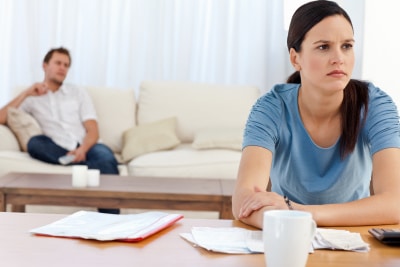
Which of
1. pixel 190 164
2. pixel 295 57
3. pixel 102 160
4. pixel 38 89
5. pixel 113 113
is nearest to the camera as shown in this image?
pixel 295 57

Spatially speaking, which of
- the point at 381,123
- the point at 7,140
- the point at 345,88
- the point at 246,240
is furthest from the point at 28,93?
the point at 246,240

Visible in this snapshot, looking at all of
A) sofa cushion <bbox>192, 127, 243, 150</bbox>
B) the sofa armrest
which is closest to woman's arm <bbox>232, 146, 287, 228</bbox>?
sofa cushion <bbox>192, 127, 243, 150</bbox>

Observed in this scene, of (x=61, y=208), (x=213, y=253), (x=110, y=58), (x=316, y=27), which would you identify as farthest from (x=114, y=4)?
(x=213, y=253)

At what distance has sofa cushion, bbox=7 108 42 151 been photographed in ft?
13.2

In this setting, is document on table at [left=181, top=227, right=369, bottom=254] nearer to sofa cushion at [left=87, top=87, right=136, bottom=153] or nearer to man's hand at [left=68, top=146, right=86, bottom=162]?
man's hand at [left=68, top=146, right=86, bottom=162]

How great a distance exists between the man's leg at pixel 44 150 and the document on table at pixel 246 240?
8.78 feet

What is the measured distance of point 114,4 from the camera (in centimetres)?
505

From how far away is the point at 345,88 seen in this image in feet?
5.98

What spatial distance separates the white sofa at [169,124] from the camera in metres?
3.95

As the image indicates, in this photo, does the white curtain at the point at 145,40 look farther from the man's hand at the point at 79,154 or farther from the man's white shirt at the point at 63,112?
the man's hand at the point at 79,154

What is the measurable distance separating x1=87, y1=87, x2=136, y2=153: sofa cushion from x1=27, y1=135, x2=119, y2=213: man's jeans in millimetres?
320

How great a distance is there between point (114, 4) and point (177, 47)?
1.82 feet

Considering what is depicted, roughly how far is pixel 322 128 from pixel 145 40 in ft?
11.2

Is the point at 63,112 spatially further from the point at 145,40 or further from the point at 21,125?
the point at 145,40
